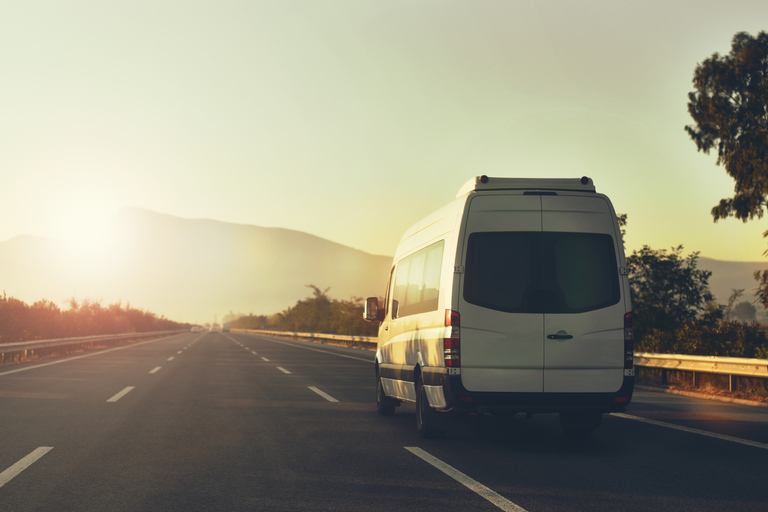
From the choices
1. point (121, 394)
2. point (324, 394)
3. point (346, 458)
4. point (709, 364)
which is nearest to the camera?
point (346, 458)

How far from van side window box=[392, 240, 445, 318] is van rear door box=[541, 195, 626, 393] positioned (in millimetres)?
1311

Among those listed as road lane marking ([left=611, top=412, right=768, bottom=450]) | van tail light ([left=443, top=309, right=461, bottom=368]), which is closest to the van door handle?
van tail light ([left=443, top=309, right=461, bottom=368])

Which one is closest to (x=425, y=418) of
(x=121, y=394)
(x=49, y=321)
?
(x=121, y=394)

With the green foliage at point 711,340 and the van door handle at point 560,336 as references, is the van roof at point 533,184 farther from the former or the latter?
the green foliage at point 711,340

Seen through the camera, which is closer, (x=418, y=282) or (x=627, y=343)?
(x=627, y=343)

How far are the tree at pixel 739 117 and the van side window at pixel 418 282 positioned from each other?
18578 millimetres

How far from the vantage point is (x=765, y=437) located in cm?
817

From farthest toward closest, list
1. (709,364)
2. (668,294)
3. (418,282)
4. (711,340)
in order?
(668,294), (711,340), (709,364), (418,282)

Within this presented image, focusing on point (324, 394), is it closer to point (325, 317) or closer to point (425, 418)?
point (425, 418)

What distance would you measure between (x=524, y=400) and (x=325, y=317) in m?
62.3

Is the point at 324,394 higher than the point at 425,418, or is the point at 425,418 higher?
the point at 425,418

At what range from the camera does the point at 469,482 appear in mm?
5805

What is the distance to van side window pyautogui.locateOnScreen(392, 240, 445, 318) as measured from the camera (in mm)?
7965

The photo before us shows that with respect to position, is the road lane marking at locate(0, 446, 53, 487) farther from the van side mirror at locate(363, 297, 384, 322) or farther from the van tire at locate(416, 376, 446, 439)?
the van side mirror at locate(363, 297, 384, 322)
